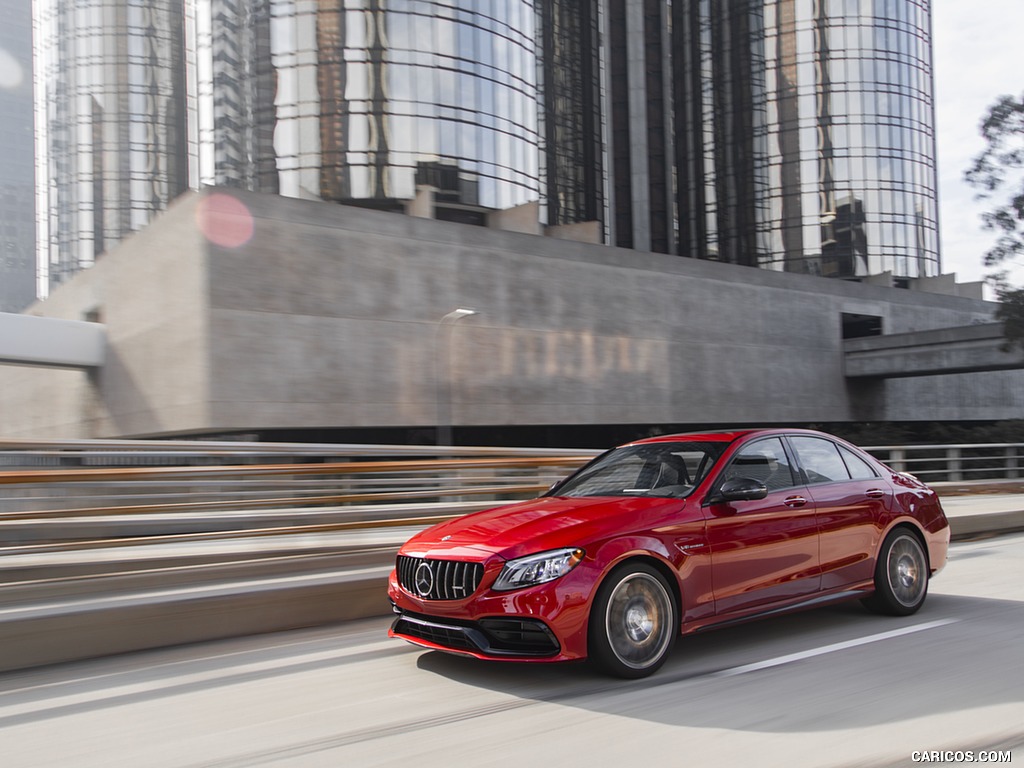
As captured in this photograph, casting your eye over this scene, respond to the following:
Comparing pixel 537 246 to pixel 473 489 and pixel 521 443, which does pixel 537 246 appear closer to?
pixel 521 443

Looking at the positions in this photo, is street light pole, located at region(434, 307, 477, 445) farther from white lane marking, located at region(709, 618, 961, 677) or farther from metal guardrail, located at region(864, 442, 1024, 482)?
white lane marking, located at region(709, 618, 961, 677)

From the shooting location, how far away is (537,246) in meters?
37.3

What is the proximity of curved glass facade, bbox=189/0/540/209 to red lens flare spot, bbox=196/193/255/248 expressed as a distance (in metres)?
16.7

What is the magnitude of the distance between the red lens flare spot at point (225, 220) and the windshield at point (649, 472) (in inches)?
984

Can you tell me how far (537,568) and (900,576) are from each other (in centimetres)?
351

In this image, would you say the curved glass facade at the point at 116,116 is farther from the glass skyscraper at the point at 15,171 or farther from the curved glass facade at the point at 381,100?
the glass skyscraper at the point at 15,171

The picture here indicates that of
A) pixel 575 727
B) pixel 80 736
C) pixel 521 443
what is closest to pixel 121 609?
pixel 80 736

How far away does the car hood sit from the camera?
512 cm

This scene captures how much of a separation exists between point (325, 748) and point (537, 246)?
3395 cm

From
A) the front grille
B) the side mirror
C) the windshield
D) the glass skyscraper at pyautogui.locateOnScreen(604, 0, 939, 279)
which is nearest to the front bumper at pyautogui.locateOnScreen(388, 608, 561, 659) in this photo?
the front grille

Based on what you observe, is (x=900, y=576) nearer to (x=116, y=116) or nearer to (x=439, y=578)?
(x=439, y=578)

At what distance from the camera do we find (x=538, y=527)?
17.4ft

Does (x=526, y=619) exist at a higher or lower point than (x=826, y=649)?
higher

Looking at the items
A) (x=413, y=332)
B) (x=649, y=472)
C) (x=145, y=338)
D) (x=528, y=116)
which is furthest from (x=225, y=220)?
(x=528, y=116)
